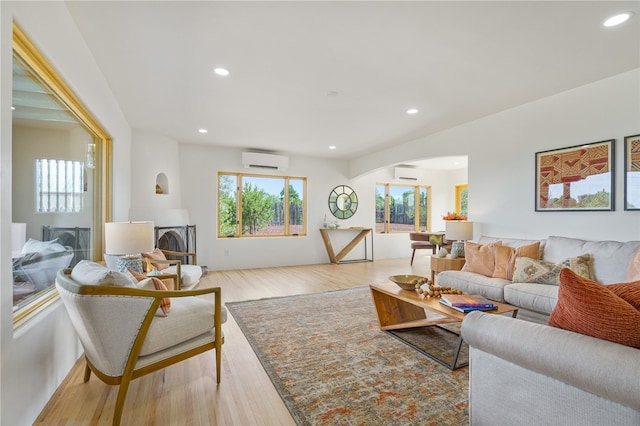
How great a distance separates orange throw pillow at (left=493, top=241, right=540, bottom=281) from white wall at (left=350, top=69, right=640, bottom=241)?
1.37 feet

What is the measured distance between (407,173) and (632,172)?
17.4 ft

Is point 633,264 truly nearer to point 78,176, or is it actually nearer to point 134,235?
point 134,235

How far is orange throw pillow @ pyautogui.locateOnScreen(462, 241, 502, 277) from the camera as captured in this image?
140 inches

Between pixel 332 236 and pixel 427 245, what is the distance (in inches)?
85.5

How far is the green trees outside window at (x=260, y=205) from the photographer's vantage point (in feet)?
20.8

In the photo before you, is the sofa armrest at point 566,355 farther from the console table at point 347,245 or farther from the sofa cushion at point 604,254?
the console table at point 347,245

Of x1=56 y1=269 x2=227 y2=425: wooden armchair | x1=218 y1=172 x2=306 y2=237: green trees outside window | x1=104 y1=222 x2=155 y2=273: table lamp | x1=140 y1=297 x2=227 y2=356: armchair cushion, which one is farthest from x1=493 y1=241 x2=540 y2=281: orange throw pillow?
x1=218 y1=172 x2=306 y2=237: green trees outside window

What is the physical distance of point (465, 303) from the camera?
2.23 meters

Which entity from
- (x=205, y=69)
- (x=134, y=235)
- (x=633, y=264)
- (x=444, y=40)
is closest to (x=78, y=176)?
(x=134, y=235)

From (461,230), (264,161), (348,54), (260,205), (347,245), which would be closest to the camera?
(348,54)

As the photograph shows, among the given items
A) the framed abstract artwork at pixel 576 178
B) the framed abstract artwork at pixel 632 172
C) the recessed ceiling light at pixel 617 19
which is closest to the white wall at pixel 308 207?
the framed abstract artwork at pixel 576 178

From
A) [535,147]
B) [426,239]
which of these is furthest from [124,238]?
[426,239]

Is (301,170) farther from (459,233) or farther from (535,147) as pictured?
(535,147)

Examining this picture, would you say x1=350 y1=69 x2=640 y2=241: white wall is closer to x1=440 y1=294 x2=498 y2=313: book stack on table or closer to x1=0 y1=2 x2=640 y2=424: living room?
x1=0 y1=2 x2=640 y2=424: living room
